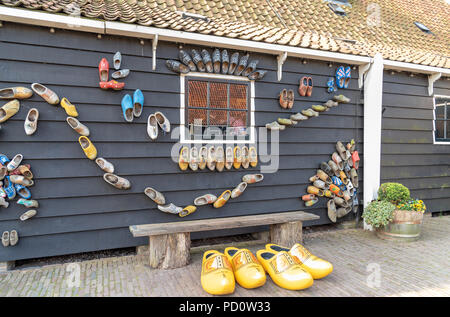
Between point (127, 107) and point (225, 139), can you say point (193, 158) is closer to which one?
point (225, 139)

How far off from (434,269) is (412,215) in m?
1.14

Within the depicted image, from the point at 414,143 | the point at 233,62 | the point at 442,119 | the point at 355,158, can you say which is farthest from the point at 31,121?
the point at 442,119

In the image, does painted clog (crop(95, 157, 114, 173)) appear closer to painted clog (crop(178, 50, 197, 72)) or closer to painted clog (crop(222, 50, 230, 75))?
painted clog (crop(178, 50, 197, 72))

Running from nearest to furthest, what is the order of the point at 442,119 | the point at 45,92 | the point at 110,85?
the point at 45,92
the point at 110,85
the point at 442,119

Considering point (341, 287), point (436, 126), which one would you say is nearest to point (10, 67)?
point (341, 287)

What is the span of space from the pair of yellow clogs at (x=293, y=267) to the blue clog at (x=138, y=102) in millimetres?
2260

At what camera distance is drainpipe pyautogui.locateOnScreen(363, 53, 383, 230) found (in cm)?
511

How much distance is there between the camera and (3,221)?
341cm

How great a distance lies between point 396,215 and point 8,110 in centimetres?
525

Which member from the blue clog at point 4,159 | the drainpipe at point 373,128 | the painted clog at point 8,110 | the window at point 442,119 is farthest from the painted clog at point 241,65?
the window at point 442,119

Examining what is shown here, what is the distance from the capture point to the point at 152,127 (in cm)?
391

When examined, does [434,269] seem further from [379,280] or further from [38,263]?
[38,263]

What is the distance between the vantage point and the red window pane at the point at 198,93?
13.6 feet

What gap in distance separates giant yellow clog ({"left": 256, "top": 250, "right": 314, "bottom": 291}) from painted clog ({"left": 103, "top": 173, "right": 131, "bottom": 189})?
187cm
